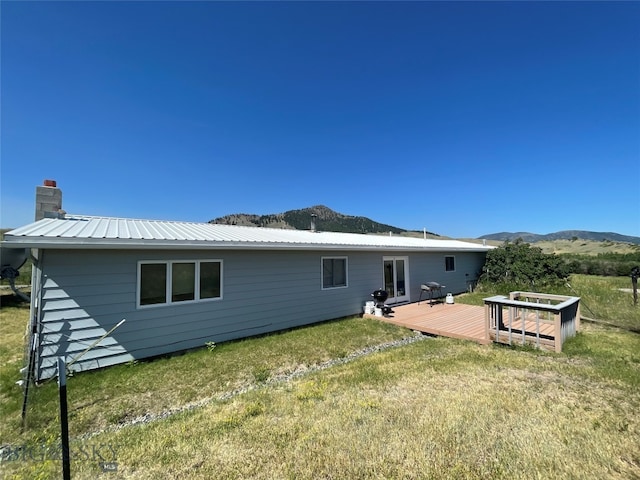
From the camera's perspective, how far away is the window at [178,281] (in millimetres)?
5344

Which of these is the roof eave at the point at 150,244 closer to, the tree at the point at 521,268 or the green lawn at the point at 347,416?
the green lawn at the point at 347,416

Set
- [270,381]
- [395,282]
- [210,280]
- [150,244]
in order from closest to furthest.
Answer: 1. [270,381]
2. [150,244]
3. [210,280]
4. [395,282]

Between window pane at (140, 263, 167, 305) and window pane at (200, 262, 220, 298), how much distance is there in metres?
0.72

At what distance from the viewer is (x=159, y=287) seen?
5.47m

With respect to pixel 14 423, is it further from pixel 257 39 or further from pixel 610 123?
pixel 610 123

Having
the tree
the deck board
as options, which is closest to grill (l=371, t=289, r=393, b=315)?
the deck board

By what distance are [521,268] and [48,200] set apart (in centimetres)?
1652

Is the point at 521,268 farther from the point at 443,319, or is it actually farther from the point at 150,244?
the point at 150,244

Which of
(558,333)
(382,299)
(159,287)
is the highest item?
(159,287)

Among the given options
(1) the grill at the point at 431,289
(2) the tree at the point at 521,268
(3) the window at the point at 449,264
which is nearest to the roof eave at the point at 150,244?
(1) the grill at the point at 431,289

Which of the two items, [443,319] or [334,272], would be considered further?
[334,272]

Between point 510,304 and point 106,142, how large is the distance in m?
12.7

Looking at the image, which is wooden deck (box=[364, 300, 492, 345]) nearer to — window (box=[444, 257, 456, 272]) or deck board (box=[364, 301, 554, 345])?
deck board (box=[364, 301, 554, 345])

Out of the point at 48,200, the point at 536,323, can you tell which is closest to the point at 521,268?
the point at 536,323
